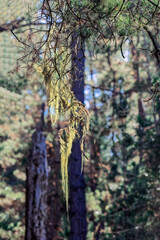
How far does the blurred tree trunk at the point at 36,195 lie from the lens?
6862mm

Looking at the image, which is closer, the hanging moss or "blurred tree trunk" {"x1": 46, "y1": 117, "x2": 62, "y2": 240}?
the hanging moss

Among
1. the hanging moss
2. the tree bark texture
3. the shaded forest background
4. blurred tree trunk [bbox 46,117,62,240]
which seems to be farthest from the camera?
blurred tree trunk [bbox 46,117,62,240]

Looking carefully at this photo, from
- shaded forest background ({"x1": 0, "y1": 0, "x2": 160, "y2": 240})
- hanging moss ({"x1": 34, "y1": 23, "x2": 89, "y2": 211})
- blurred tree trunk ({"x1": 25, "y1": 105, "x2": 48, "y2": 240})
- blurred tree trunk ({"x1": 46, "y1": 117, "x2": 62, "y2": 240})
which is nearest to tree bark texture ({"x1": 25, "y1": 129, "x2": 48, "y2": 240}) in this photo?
blurred tree trunk ({"x1": 25, "y1": 105, "x2": 48, "y2": 240})

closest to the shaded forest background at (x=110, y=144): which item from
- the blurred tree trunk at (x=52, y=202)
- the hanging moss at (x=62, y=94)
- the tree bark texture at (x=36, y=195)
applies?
the blurred tree trunk at (x=52, y=202)

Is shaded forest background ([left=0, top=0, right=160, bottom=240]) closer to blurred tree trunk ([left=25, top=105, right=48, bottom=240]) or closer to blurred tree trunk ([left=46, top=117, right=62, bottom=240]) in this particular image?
blurred tree trunk ([left=46, top=117, right=62, bottom=240])

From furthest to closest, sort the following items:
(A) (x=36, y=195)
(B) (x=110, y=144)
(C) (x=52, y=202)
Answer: (C) (x=52, y=202) → (B) (x=110, y=144) → (A) (x=36, y=195)

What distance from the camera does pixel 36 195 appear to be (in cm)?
700

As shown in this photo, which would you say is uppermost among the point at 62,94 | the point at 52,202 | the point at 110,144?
the point at 110,144

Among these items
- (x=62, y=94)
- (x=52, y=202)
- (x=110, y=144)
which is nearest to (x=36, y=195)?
(x=62, y=94)

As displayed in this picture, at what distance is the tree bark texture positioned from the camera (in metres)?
6.86

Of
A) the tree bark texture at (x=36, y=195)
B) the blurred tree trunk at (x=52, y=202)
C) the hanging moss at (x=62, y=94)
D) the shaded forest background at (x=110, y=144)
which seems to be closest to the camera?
the hanging moss at (x=62, y=94)

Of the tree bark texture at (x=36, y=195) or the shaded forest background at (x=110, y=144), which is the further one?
the shaded forest background at (x=110, y=144)

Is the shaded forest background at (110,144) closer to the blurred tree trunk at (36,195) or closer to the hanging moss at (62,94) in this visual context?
the hanging moss at (62,94)

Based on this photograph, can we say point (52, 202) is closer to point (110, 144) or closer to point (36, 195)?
point (110, 144)
